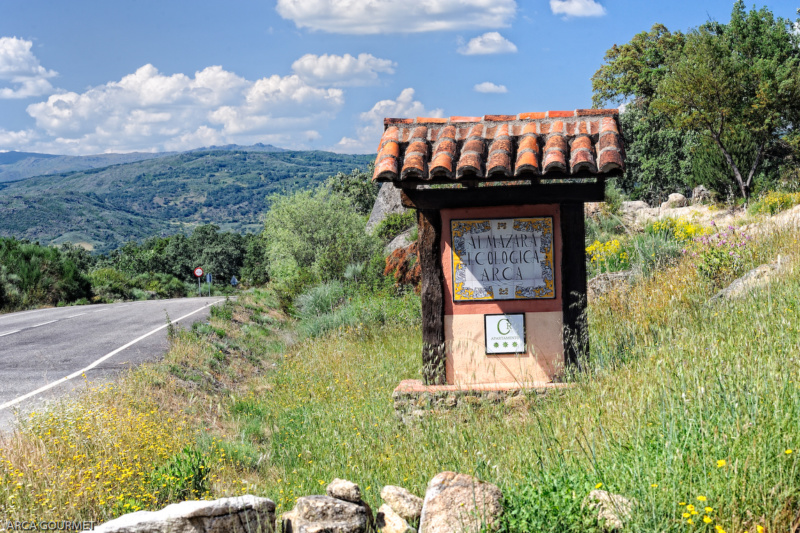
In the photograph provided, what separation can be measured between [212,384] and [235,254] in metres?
66.0

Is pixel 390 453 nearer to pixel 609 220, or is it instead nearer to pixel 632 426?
pixel 632 426

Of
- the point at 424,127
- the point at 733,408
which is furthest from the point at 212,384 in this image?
the point at 733,408

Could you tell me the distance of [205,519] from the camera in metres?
3.54

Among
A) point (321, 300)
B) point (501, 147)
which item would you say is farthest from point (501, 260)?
point (321, 300)

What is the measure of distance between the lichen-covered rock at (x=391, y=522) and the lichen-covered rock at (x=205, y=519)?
654mm

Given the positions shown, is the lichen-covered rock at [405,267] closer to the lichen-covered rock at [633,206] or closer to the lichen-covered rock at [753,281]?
the lichen-covered rock at [753,281]

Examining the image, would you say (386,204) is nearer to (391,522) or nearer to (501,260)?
(501,260)

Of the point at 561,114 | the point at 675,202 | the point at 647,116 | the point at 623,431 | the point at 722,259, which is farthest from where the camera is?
the point at 647,116

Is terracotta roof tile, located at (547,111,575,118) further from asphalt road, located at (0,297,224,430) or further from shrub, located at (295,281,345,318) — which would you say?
shrub, located at (295,281,345,318)

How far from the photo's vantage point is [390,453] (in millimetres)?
4812

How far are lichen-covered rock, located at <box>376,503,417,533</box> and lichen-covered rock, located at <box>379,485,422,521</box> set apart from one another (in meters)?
0.03

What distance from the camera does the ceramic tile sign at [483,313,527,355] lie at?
20.7ft

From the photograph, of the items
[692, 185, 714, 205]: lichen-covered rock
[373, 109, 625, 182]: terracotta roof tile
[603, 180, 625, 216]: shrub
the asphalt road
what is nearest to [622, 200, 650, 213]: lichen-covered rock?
[603, 180, 625, 216]: shrub

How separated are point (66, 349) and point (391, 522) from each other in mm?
9966
